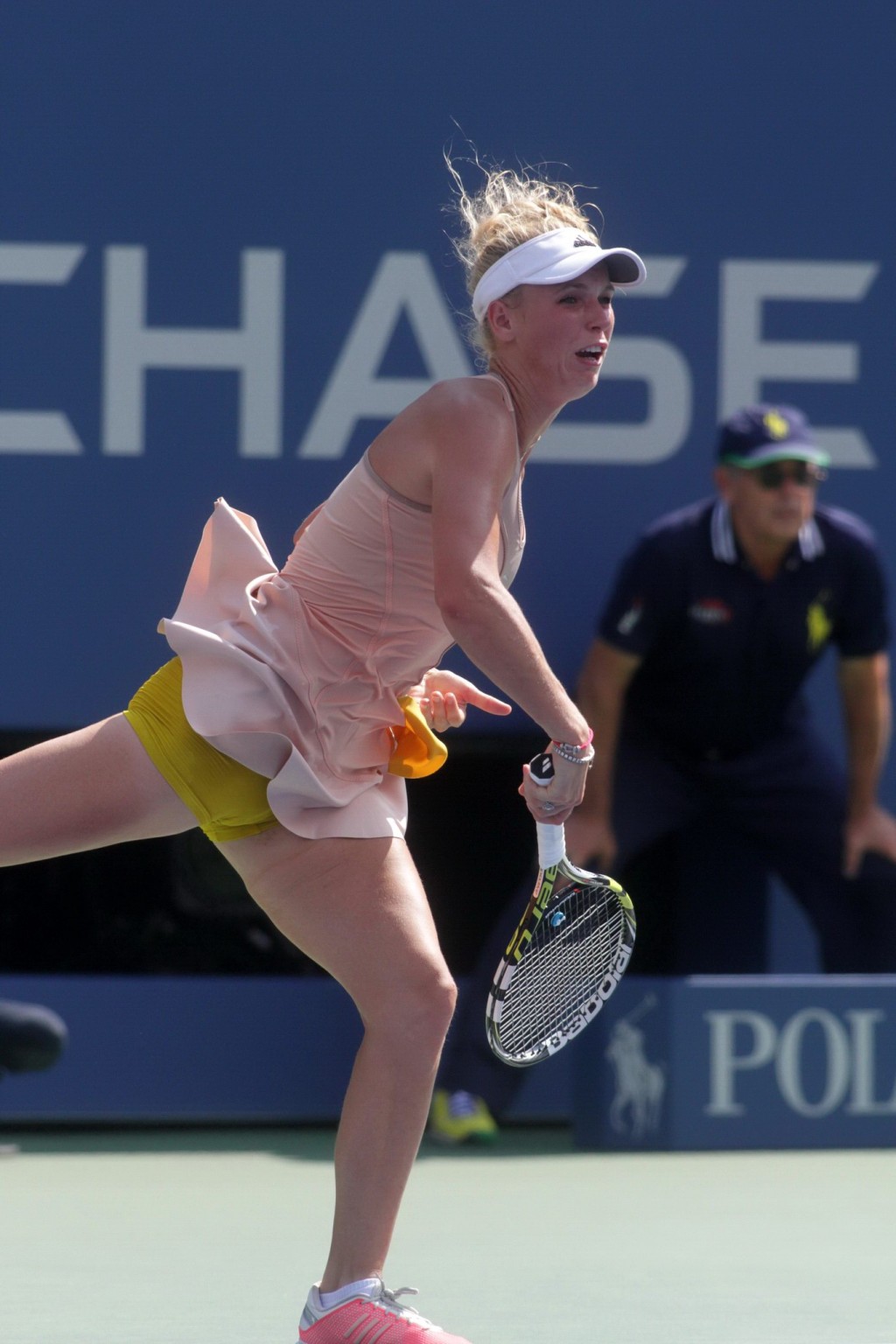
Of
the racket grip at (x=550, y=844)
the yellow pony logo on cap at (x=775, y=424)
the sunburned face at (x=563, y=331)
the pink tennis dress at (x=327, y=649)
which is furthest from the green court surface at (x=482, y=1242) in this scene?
the yellow pony logo on cap at (x=775, y=424)

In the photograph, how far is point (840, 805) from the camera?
219 inches

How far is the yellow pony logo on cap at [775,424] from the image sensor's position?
208 inches

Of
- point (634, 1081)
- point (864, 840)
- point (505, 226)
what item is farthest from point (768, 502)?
point (505, 226)

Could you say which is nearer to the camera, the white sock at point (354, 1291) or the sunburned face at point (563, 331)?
the white sock at point (354, 1291)

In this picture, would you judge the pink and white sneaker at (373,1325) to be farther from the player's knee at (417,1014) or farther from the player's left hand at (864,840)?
the player's left hand at (864,840)

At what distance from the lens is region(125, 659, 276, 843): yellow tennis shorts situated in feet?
9.31

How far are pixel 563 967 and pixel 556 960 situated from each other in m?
0.02

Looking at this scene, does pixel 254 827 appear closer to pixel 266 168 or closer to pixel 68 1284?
pixel 68 1284

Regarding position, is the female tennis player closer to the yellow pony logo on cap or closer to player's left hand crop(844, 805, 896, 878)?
the yellow pony logo on cap

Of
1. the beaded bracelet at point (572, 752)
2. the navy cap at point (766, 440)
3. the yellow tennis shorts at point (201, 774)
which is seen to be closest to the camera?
the beaded bracelet at point (572, 752)

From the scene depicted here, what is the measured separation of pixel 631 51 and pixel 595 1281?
3281 millimetres

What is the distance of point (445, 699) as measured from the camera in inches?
125

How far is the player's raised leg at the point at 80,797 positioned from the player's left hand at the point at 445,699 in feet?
1.49

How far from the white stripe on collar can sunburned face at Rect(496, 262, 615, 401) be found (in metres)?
2.48
